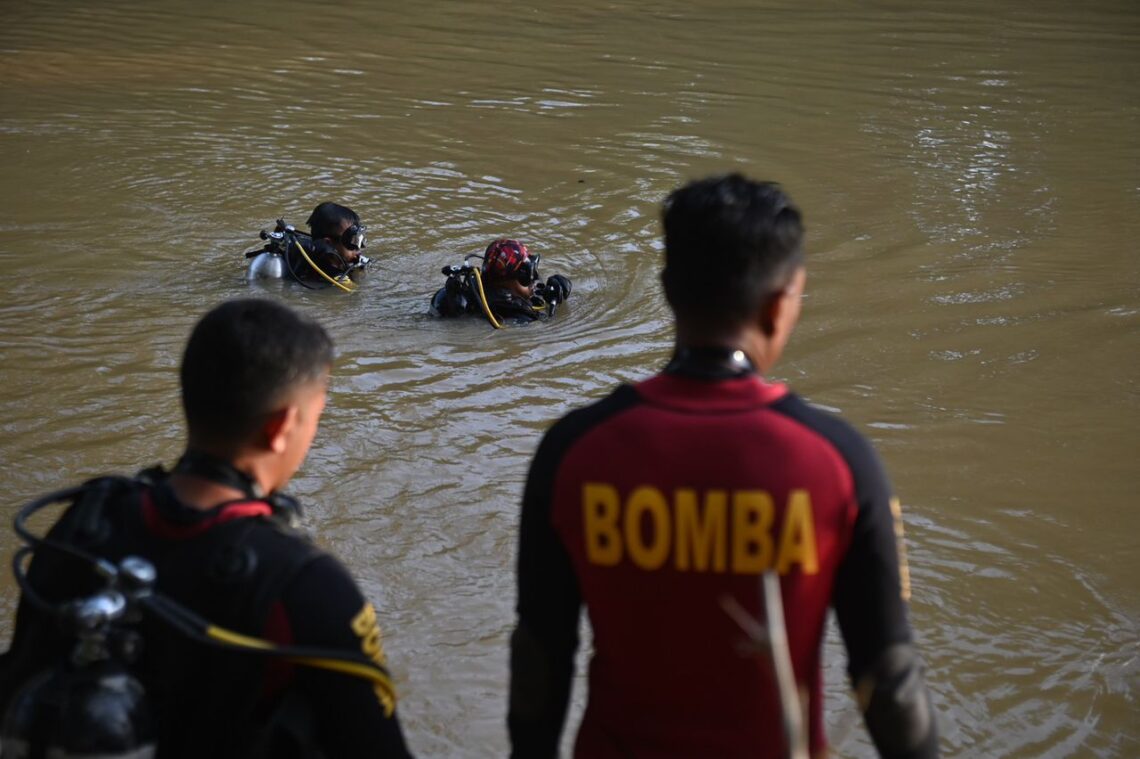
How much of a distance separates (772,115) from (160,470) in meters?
8.85

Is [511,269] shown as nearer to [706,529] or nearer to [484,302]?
[484,302]

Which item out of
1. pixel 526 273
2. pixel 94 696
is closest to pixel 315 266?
pixel 526 273

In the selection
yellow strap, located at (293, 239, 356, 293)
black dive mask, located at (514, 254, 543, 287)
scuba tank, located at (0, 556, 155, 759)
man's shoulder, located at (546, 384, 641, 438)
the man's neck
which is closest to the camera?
scuba tank, located at (0, 556, 155, 759)

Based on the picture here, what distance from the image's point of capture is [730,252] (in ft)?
5.90

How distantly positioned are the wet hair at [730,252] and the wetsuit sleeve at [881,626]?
0.85 feet

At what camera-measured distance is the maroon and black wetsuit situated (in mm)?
1680

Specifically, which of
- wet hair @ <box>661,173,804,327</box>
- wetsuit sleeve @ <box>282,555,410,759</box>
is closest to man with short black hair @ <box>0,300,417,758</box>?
wetsuit sleeve @ <box>282,555,410,759</box>

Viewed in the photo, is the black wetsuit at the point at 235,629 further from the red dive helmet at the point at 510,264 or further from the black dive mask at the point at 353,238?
the black dive mask at the point at 353,238

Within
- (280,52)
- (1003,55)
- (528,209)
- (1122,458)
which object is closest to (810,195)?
(528,209)

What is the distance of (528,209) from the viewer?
8.20 meters

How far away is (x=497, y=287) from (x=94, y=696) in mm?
4921

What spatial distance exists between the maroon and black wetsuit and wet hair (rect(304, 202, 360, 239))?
5.30 m

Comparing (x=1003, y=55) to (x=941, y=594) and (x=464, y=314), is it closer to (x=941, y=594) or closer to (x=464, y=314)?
(x=464, y=314)

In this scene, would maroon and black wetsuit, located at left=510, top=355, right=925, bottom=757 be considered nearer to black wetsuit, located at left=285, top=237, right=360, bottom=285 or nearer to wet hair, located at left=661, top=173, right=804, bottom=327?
wet hair, located at left=661, top=173, right=804, bottom=327
